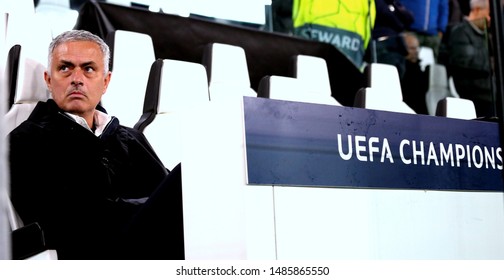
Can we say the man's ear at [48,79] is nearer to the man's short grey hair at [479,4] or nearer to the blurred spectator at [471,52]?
the blurred spectator at [471,52]

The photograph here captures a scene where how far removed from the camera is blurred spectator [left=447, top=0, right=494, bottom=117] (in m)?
3.95

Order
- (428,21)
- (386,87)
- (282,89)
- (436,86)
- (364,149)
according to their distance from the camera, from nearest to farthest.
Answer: (364,149) < (282,89) < (386,87) < (436,86) < (428,21)

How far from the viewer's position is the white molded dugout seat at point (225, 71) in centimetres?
301

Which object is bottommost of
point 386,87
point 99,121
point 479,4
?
point 99,121

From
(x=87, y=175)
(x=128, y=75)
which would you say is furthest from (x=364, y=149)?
(x=128, y=75)

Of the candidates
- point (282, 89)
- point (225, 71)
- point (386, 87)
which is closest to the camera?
point (282, 89)

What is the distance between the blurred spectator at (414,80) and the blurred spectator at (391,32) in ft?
0.09

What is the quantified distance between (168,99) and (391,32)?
1.88 meters

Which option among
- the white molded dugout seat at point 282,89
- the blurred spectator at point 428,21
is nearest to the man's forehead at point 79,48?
the white molded dugout seat at point 282,89

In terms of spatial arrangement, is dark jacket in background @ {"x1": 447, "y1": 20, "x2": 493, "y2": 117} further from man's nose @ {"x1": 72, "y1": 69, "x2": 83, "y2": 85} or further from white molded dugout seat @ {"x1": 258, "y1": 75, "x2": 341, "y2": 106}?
man's nose @ {"x1": 72, "y1": 69, "x2": 83, "y2": 85}

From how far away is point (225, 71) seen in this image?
120 inches

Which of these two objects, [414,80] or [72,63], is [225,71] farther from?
[414,80]

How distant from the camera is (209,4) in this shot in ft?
11.0

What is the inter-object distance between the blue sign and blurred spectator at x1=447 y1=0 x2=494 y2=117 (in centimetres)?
191
